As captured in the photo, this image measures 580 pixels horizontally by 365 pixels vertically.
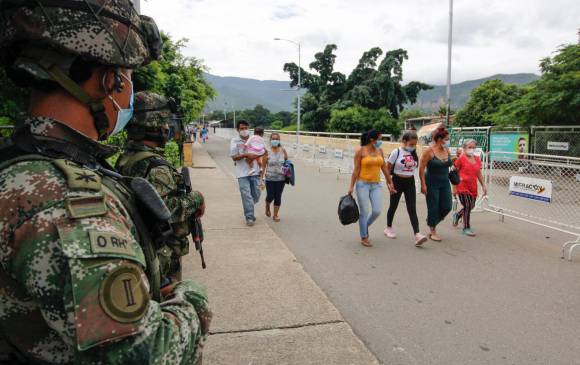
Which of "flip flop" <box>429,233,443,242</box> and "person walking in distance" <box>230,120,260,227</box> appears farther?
"person walking in distance" <box>230,120,260,227</box>

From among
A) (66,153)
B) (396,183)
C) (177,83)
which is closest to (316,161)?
(177,83)

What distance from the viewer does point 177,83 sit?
1391cm

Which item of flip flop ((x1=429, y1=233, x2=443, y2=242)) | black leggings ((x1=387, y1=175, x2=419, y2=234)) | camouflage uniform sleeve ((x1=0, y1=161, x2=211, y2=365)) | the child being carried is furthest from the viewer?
the child being carried

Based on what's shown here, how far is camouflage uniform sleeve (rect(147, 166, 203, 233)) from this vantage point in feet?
8.46

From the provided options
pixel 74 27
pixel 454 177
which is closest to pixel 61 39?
pixel 74 27

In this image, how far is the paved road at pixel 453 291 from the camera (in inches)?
125

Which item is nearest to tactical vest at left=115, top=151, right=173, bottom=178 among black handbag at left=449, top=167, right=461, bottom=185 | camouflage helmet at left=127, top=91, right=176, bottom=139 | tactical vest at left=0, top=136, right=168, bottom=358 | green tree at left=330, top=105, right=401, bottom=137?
camouflage helmet at left=127, top=91, right=176, bottom=139

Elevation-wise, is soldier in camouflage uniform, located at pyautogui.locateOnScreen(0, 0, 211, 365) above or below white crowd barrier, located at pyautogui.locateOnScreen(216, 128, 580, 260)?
above

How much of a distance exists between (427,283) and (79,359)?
408 centimetres

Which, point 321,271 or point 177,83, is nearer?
point 321,271

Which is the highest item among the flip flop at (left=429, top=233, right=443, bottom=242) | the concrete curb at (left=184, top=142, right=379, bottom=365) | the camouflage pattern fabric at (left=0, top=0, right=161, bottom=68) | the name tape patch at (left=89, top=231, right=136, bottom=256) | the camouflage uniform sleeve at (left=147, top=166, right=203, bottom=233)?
the camouflage pattern fabric at (left=0, top=0, right=161, bottom=68)

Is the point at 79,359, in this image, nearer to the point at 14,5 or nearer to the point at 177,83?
the point at 14,5

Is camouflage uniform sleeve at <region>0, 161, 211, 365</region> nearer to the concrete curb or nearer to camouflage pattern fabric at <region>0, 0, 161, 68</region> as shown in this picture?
camouflage pattern fabric at <region>0, 0, 161, 68</region>

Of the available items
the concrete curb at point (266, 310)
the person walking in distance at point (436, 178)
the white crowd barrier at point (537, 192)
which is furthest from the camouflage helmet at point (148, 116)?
the white crowd barrier at point (537, 192)
